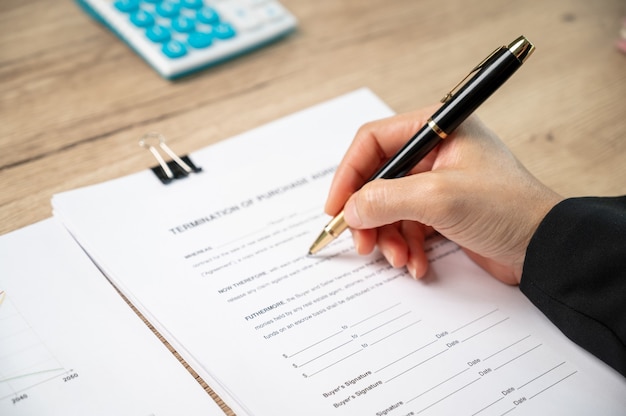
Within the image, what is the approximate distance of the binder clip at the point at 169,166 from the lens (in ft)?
2.20

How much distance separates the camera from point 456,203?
560mm

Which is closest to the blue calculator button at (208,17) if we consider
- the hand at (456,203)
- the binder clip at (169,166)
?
the binder clip at (169,166)

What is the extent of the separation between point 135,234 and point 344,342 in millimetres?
220

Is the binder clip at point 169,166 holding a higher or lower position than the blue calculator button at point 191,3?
lower

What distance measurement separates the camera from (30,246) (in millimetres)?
588

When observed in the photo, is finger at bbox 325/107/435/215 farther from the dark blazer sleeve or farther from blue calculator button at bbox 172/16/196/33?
blue calculator button at bbox 172/16/196/33

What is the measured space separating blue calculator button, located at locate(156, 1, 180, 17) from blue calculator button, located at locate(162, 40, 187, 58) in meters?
0.05

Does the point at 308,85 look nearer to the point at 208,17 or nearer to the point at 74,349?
the point at 208,17

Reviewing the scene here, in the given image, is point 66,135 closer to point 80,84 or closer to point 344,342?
point 80,84

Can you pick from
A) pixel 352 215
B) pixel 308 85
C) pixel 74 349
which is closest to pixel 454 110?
pixel 352 215

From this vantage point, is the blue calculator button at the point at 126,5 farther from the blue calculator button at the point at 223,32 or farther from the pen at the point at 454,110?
the pen at the point at 454,110

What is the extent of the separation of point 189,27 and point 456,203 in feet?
1.46

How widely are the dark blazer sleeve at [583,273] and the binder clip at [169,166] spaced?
0.35 meters

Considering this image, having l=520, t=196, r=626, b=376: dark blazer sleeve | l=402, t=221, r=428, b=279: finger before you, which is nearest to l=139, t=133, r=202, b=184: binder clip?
l=402, t=221, r=428, b=279: finger
